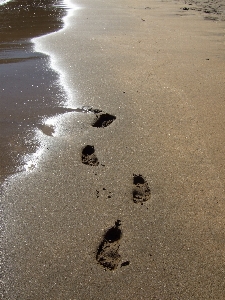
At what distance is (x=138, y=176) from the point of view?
2.39m

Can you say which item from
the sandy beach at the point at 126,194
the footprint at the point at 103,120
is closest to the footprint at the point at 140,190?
the sandy beach at the point at 126,194

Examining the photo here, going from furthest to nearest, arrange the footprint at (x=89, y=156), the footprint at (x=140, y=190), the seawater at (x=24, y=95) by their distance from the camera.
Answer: the seawater at (x=24, y=95) → the footprint at (x=89, y=156) → the footprint at (x=140, y=190)

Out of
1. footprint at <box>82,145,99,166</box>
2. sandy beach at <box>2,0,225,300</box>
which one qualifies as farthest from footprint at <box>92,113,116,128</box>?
footprint at <box>82,145,99,166</box>

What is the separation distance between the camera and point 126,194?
224cm

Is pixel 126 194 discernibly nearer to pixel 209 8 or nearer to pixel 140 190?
pixel 140 190

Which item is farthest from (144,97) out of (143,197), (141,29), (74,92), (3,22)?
(3,22)

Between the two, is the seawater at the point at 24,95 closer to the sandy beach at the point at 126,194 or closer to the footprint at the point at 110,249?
the sandy beach at the point at 126,194

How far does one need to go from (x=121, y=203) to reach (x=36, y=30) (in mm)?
4727

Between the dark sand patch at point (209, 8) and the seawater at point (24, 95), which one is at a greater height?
the dark sand patch at point (209, 8)

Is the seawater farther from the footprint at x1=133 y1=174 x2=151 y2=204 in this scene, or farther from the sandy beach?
the footprint at x1=133 y1=174 x2=151 y2=204

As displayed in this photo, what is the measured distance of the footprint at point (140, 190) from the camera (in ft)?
7.24

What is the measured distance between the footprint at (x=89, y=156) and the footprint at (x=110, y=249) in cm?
64

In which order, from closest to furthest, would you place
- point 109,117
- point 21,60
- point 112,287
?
point 112,287, point 109,117, point 21,60

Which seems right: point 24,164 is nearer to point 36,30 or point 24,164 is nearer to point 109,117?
point 109,117
